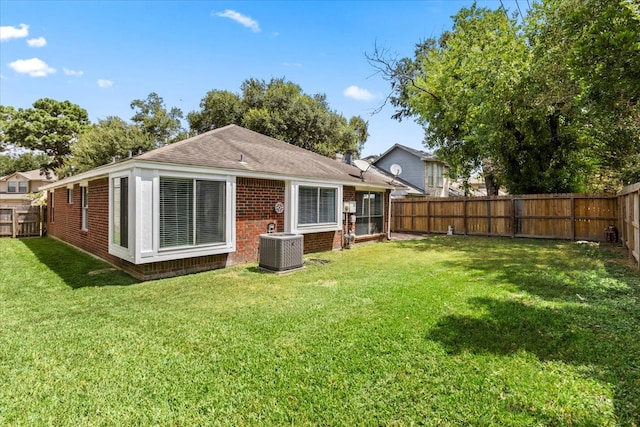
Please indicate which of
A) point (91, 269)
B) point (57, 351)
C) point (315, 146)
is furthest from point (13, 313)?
point (315, 146)

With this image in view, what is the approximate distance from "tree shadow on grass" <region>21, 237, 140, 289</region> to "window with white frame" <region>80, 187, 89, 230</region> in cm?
91

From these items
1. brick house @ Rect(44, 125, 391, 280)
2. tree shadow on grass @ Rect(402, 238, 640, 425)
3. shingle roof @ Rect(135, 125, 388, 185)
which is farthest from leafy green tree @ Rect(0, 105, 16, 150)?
tree shadow on grass @ Rect(402, 238, 640, 425)

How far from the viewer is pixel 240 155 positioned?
8.93m

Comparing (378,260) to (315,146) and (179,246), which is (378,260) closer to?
(179,246)

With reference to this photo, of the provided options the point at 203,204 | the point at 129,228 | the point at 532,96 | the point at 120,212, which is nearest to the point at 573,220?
the point at 532,96

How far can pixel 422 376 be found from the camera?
3.00m

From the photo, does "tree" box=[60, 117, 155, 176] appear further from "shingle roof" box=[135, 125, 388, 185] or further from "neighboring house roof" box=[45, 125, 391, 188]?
"shingle roof" box=[135, 125, 388, 185]

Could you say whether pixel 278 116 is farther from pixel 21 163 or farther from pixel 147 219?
pixel 21 163

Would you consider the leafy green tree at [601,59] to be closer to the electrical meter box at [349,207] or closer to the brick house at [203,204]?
the brick house at [203,204]

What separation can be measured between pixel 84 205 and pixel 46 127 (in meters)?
34.8

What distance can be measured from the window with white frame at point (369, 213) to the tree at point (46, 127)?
3607 centimetres

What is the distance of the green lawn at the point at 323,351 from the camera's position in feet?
8.37

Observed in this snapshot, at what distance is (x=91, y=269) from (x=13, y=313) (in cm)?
310

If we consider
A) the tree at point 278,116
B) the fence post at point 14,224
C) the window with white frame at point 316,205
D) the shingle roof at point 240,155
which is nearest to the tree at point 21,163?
the tree at point 278,116
